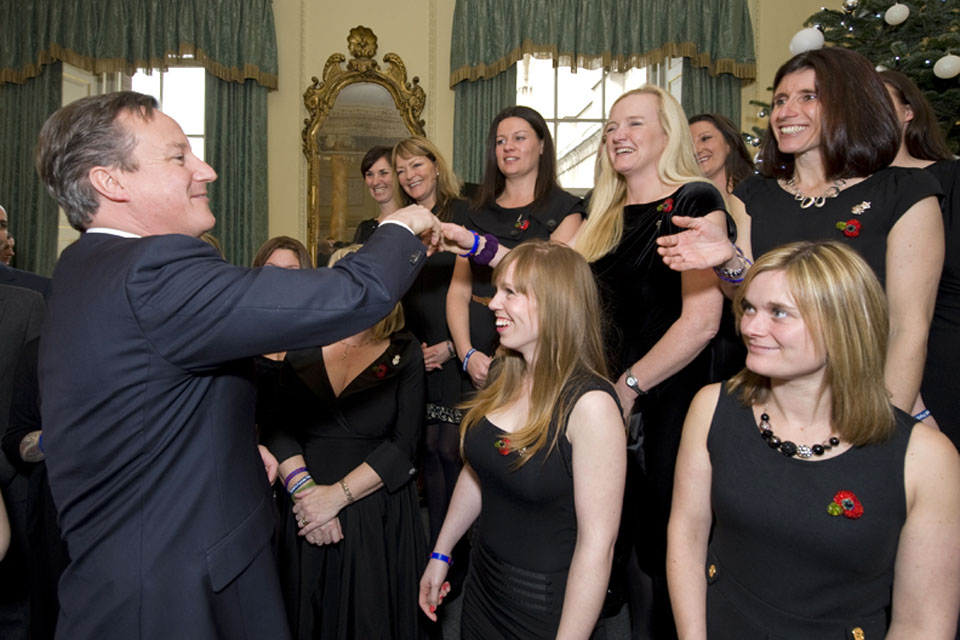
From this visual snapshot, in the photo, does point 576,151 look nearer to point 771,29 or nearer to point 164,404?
point 771,29

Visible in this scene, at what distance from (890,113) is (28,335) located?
278 centimetres

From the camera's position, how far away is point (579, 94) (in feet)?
21.6

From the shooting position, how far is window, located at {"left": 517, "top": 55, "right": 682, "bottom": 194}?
21.2 feet

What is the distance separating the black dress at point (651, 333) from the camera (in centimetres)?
206

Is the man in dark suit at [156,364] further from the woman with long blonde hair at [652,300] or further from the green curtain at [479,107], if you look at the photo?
the green curtain at [479,107]

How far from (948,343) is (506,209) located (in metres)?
1.52

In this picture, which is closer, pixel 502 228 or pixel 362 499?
pixel 362 499

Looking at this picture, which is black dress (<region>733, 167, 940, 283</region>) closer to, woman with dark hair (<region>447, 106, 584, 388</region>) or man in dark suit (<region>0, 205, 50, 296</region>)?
woman with dark hair (<region>447, 106, 584, 388</region>)

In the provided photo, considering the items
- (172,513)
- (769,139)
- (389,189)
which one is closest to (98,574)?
(172,513)

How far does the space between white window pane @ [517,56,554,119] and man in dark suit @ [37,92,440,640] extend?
5.35m

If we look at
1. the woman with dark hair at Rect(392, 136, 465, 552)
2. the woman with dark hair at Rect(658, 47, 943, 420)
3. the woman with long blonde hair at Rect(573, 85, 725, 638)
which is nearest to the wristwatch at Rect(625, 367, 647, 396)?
the woman with long blonde hair at Rect(573, 85, 725, 638)

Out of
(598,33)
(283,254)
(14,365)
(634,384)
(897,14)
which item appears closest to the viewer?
(634,384)

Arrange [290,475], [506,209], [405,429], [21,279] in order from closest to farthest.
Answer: [290,475], [405,429], [506,209], [21,279]

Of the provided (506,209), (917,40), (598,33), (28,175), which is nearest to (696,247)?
(506,209)
